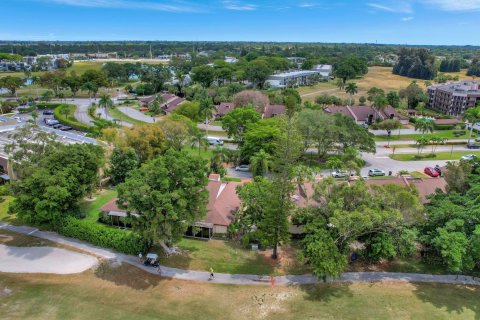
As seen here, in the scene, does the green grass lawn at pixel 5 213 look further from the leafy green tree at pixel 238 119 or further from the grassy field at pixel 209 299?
the leafy green tree at pixel 238 119

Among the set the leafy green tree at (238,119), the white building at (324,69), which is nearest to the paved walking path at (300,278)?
the leafy green tree at (238,119)

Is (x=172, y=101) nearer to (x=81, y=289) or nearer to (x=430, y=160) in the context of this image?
(x=430, y=160)

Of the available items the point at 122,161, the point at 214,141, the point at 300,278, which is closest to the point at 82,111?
the point at 214,141

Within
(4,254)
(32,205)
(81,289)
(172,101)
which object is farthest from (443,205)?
(172,101)

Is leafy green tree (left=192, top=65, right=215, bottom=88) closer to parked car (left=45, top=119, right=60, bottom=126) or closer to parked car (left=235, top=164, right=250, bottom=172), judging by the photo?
parked car (left=45, top=119, right=60, bottom=126)

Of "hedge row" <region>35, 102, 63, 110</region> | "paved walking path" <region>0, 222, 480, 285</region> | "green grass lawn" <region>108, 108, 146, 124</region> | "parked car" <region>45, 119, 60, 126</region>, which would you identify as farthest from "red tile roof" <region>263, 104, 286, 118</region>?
"hedge row" <region>35, 102, 63, 110</region>

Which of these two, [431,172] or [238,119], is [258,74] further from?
[431,172]
